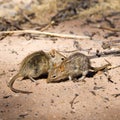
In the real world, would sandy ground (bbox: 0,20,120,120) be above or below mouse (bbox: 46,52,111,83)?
below

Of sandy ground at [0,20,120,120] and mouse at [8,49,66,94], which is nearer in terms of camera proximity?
sandy ground at [0,20,120,120]

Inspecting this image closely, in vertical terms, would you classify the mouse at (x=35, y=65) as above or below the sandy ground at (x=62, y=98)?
above

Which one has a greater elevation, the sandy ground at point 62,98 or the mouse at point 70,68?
the mouse at point 70,68

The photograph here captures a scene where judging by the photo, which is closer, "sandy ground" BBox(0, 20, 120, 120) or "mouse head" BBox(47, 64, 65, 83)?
"sandy ground" BBox(0, 20, 120, 120)

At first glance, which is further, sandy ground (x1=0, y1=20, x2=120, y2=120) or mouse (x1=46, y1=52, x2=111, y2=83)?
mouse (x1=46, y1=52, x2=111, y2=83)

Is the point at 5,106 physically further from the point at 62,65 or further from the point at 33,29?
the point at 33,29

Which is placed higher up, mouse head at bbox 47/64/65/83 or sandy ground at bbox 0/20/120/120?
mouse head at bbox 47/64/65/83

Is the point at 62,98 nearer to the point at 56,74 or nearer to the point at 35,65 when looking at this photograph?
the point at 56,74

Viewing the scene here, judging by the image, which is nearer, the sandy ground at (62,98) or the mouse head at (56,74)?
the sandy ground at (62,98)
